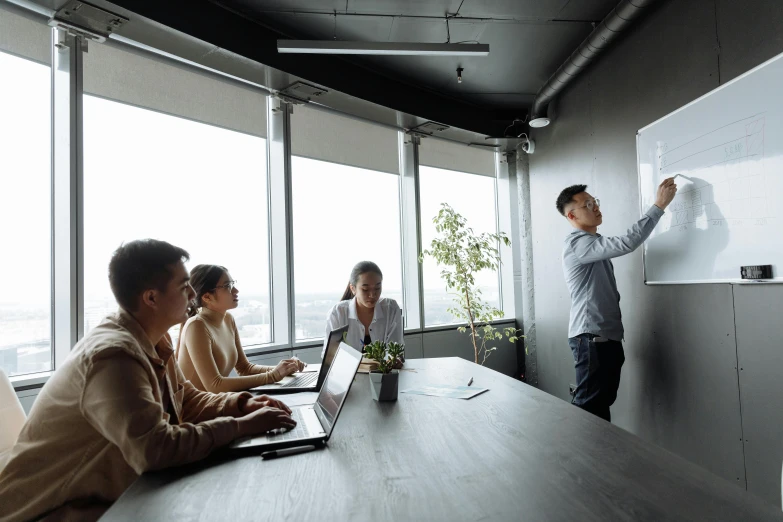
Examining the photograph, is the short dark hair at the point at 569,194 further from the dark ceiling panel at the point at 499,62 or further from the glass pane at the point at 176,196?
the glass pane at the point at 176,196

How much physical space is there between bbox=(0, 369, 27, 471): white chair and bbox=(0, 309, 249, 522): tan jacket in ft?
0.93

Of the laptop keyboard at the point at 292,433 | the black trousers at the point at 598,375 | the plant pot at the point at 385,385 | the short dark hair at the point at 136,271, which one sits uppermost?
the short dark hair at the point at 136,271

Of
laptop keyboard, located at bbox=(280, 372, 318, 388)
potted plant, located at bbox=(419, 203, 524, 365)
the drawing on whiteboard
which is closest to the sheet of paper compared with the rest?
laptop keyboard, located at bbox=(280, 372, 318, 388)

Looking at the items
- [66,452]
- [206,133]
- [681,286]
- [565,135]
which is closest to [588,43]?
[565,135]

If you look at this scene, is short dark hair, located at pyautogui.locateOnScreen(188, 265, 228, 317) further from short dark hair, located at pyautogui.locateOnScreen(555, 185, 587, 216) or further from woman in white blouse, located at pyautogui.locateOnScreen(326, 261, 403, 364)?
short dark hair, located at pyautogui.locateOnScreen(555, 185, 587, 216)

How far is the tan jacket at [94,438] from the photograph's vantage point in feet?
3.89

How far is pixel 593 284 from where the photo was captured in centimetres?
325

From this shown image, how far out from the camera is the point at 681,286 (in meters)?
3.12

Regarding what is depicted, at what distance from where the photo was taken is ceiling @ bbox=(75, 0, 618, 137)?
3.50 metres

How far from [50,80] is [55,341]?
1.64 meters

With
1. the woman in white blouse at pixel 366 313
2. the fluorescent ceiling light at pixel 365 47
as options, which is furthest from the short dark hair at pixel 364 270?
the fluorescent ceiling light at pixel 365 47

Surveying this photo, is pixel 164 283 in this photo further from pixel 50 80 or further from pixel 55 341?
pixel 50 80

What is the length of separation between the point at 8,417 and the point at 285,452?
95 cm

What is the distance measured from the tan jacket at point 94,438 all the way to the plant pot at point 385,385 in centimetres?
69
